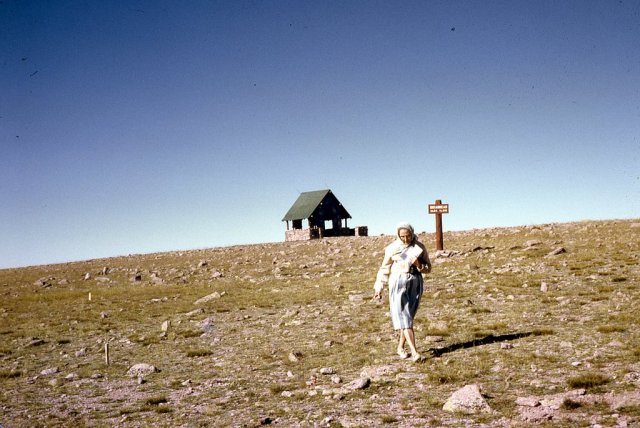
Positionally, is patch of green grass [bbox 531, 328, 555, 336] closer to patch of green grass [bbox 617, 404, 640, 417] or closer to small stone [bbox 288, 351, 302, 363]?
patch of green grass [bbox 617, 404, 640, 417]

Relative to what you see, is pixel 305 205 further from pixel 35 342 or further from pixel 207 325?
pixel 35 342

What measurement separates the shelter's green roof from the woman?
46206 millimetres

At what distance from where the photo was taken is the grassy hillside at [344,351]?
6367 millimetres

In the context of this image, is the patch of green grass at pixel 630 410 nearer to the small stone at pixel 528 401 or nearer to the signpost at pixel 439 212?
the small stone at pixel 528 401

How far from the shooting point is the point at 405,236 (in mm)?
8609

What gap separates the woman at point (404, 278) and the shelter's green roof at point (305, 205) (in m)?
46.2

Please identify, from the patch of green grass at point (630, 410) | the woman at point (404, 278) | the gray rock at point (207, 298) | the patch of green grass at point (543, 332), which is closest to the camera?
the patch of green grass at point (630, 410)

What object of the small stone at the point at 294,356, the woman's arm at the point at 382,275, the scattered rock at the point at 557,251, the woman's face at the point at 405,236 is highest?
the woman's face at the point at 405,236

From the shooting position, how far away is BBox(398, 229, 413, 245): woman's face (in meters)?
8.59

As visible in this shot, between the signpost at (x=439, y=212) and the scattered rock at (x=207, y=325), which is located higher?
the signpost at (x=439, y=212)

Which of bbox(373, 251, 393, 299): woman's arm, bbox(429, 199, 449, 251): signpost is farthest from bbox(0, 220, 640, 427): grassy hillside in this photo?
bbox(429, 199, 449, 251): signpost

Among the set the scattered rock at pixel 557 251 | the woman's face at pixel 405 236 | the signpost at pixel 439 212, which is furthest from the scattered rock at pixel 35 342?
the scattered rock at pixel 557 251

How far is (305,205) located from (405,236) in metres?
49.2

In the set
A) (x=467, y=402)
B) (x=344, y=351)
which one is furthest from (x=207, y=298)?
(x=467, y=402)
